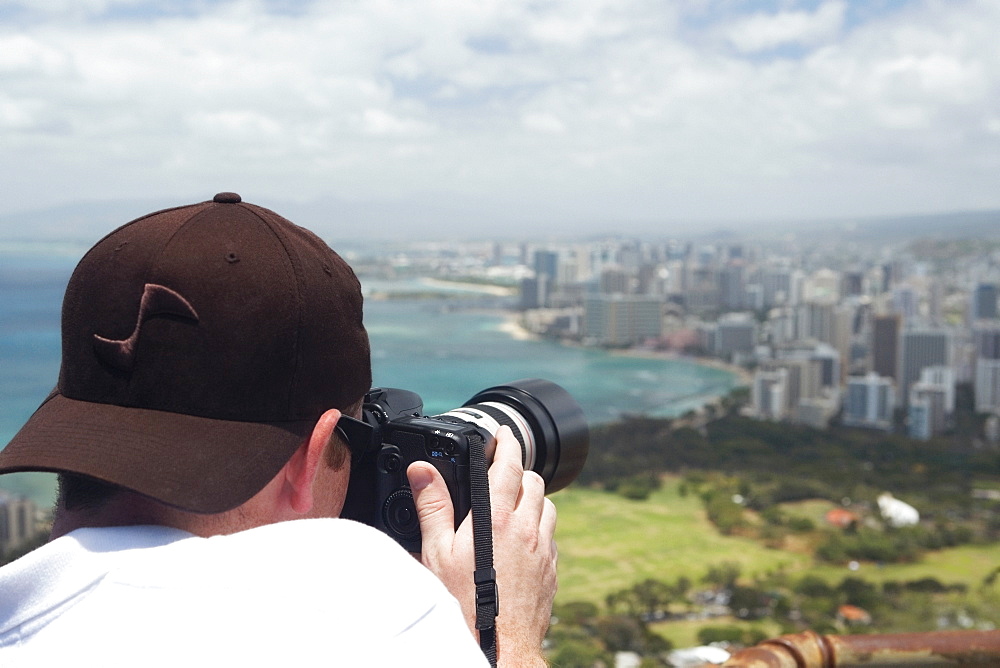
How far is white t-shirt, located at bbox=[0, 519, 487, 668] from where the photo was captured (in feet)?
1.54

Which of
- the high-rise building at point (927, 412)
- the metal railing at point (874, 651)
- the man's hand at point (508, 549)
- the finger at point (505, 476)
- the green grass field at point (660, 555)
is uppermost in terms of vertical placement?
the finger at point (505, 476)

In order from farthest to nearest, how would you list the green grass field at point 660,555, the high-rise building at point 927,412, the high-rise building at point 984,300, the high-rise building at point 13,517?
the high-rise building at point 984,300 < the high-rise building at point 927,412 < the green grass field at point 660,555 < the high-rise building at point 13,517

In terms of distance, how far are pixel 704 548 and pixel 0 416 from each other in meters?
14.5

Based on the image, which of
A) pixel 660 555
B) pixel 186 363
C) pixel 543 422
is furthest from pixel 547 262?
pixel 186 363

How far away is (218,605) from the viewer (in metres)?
0.48

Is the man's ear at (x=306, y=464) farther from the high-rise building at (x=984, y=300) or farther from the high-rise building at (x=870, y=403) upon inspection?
the high-rise building at (x=984, y=300)

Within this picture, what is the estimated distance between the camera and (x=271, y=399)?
588mm

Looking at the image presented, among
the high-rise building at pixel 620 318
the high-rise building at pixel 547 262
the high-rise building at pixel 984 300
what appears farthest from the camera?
the high-rise building at pixel 547 262

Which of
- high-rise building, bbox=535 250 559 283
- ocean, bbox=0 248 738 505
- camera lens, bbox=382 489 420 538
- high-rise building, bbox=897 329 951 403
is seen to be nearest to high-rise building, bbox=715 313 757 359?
ocean, bbox=0 248 738 505

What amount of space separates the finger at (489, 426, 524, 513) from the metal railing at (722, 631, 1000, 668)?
44 centimetres

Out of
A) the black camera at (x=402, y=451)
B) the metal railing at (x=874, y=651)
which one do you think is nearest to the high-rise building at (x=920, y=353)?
the metal railing at (x=874, y=651)

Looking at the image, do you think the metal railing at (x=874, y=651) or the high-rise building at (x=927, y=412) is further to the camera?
the high-rise building at (x=927, y=412)

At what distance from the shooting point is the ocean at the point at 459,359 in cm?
335

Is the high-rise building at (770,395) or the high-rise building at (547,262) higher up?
the high-rise building at (547,262)
